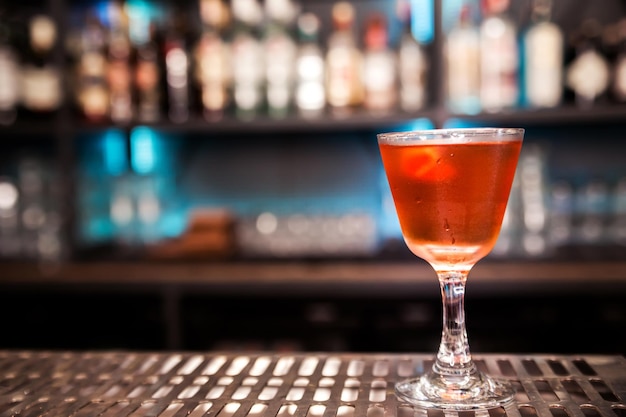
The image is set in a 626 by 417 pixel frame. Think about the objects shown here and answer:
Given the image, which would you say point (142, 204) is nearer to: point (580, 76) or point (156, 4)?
point (156, 4)

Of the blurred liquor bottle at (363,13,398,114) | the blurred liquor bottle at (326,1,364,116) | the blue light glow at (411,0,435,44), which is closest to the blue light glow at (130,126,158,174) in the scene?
the blurred liquor bottle at (326,1,364,116)

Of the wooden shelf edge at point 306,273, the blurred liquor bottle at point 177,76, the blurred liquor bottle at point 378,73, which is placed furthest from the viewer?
the blurred liquor bottle at point 177,76

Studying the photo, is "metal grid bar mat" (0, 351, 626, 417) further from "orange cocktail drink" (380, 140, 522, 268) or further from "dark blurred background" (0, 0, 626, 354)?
"dark blurred background" (0, 0, 626, 354)

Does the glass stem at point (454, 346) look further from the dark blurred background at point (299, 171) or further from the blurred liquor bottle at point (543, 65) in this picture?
the blurred liquor bottle at point (543, 65)

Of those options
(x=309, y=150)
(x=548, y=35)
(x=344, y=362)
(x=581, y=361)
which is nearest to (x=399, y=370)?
(x=344, y=362)

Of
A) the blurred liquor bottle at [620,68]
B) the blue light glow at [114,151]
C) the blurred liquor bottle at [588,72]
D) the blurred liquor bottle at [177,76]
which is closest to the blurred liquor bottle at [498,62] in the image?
the blurred liquor bottle at [588,72]

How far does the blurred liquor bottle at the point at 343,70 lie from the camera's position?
218 cm

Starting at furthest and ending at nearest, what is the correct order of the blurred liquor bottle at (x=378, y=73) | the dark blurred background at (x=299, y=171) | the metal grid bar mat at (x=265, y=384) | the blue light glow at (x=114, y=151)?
1. the blue light glow at (x=114, y=151)
2. the blurred liquor bottle at (x=378, y=73)
3. the dark blurred background at (x=299, y=171)
4. the metal grid bar mat at (x=265, y=384)

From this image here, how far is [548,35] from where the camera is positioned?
208cm

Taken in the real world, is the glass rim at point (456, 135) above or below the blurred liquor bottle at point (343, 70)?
below

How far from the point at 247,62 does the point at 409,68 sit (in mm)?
511

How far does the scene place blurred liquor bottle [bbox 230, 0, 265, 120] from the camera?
2213mm

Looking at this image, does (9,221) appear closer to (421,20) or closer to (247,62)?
(247,62)

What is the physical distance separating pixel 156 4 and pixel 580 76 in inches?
57.5
